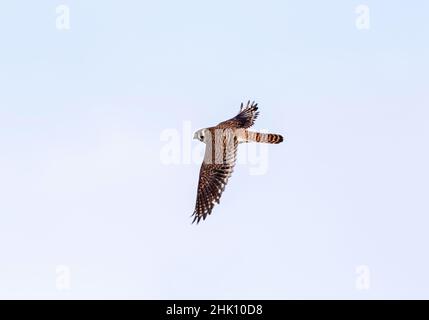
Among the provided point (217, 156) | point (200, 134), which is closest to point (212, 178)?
point (217, 156)

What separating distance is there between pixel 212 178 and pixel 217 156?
764 mm

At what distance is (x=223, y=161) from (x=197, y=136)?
4.90 ft

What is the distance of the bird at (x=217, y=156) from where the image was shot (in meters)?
30.2

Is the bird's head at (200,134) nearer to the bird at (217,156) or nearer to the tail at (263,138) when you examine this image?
the bird at (217,156)

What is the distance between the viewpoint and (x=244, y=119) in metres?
34.3

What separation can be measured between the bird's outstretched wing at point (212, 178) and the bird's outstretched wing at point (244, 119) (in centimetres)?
129

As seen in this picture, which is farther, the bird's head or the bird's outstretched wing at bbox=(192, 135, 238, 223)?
the bird's head

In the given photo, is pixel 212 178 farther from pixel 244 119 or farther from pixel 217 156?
pixel 244 119

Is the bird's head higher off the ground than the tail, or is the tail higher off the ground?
the bird's head

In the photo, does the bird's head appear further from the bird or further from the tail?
the tail

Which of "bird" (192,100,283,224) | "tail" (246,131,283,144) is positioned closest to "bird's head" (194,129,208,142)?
"bird" (192,100,283,224)

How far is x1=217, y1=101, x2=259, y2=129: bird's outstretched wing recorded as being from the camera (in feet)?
108
